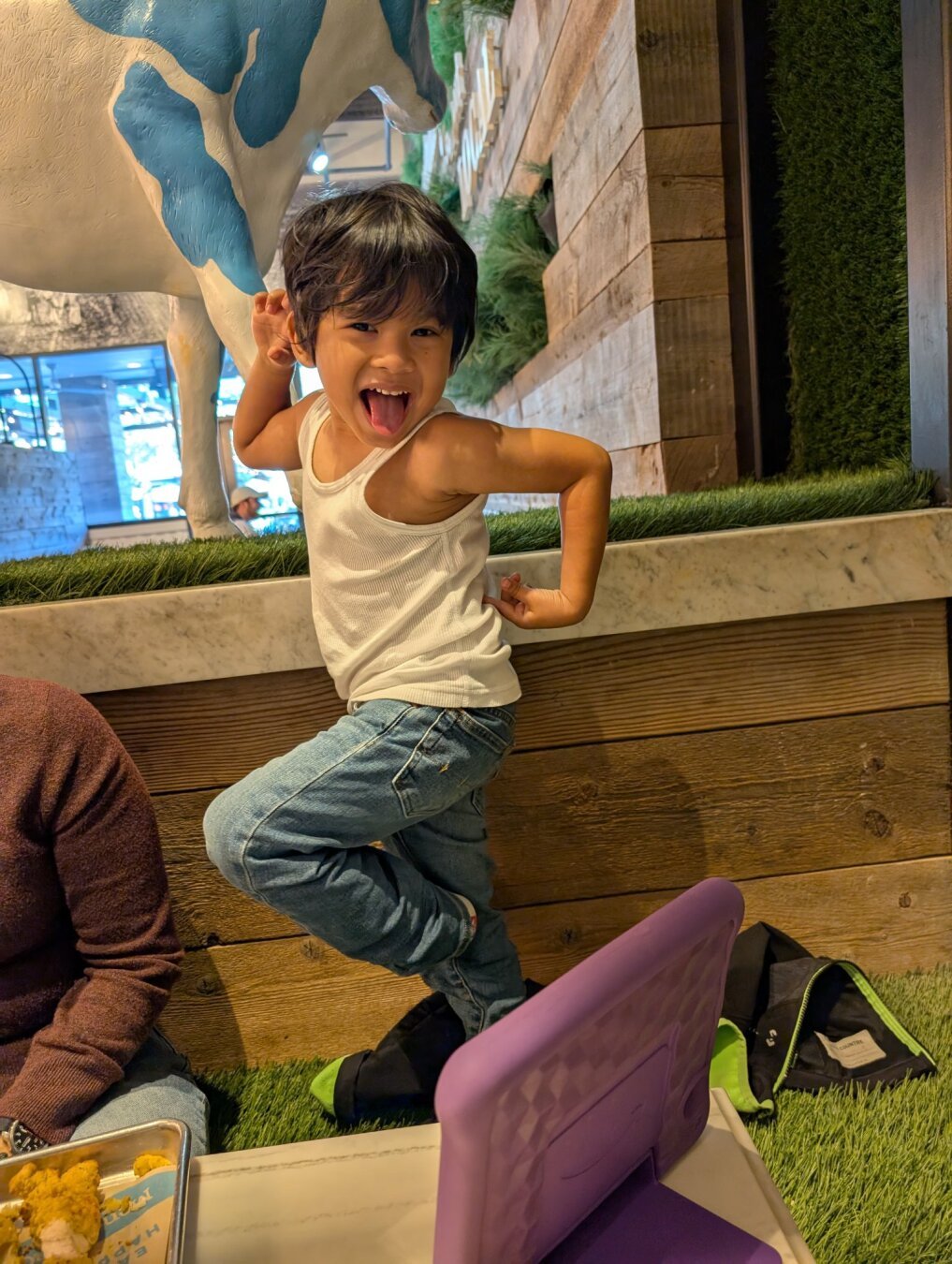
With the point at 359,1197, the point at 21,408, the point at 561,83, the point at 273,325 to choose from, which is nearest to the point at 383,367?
the point at 273,325

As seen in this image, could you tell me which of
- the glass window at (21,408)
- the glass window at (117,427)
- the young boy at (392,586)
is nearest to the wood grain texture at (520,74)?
the glass window at (117,427)

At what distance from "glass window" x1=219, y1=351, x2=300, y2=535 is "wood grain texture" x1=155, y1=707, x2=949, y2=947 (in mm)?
417

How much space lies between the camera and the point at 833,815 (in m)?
1.14

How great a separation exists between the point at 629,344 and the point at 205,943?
102 centimetres

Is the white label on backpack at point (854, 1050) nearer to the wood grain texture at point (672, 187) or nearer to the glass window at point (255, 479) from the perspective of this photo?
the glass window at point (255, 479)

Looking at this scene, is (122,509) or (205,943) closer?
(205,943)

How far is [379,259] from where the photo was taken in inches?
26.6

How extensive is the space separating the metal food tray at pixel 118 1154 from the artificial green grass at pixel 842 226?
1.15 metres

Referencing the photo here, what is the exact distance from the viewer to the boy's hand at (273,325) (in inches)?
30.5

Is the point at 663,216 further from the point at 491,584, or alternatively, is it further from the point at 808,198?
the point at 491,584

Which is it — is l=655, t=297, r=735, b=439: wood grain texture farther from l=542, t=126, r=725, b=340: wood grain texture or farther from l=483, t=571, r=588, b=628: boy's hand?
l=483, t=571, r=588, b=628: boy's hand

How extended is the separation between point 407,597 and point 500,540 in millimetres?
310

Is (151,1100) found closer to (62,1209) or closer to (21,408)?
(62,1209)

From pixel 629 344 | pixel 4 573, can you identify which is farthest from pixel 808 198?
pixel 4 573
